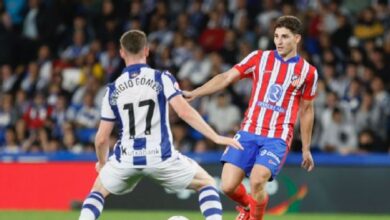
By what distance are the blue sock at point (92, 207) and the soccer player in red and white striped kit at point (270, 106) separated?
5.02 ft

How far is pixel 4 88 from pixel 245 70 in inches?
372

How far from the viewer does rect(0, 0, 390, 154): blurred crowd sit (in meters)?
16.6

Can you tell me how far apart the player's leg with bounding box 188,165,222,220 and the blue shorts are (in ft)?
3.13

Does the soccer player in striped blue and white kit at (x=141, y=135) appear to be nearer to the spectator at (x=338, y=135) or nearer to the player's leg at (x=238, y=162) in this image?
the player's leg at (x=238, y=162)

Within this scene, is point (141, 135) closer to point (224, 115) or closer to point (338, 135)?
point (338, 135)

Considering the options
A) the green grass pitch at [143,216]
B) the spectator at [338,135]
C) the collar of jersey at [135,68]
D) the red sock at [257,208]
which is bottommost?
the green grass pitch at [143,216]

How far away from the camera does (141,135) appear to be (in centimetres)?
891

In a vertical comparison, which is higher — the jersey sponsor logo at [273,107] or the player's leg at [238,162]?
the jersey sponsor logo at [273,107]

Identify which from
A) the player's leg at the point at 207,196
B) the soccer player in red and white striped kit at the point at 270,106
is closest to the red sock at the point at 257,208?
the soccer player in red and white striped kit at the point at 270,106

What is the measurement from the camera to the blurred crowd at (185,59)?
654 inches

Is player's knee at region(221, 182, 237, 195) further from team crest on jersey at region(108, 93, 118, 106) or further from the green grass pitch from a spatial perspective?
the green grass pitch

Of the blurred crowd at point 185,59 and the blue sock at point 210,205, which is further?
the blurred crowd at point 185,59

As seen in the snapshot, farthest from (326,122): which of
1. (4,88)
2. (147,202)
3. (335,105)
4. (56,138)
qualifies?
(4,88)

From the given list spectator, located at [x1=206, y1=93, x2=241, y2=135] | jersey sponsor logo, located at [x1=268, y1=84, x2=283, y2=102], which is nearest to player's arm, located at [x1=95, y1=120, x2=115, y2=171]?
jersey sponsor logo, located at [x1=268, y1=84, x2=283, y2=102]
